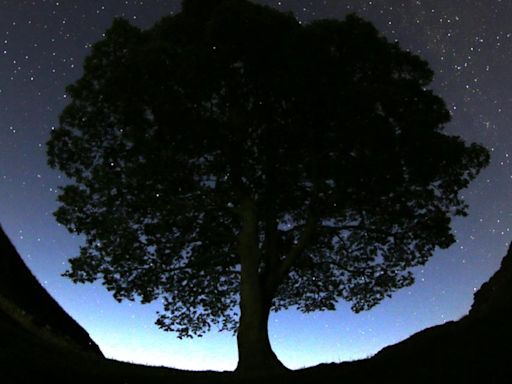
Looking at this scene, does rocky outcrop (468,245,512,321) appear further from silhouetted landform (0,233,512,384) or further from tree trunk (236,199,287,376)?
tree trunk (236,199,287,376)

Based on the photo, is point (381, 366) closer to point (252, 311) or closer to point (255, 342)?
point (255, 342)

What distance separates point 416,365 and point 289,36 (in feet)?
37.5

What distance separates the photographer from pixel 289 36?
61.2 ft

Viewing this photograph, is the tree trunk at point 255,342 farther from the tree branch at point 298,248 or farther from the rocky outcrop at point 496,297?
the rocky outcrop at point 496,297

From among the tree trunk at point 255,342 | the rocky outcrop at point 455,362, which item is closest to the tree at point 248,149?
the tree trunk at point 255,342

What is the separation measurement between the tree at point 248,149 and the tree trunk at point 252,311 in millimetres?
52

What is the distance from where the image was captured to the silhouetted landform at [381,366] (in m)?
10.6

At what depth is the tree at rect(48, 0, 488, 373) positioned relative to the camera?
61.6 feet

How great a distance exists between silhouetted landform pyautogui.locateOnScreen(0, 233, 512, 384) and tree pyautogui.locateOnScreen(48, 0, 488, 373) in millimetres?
2912

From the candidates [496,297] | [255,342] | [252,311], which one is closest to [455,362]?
[496,297]

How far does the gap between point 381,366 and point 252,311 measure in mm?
6688

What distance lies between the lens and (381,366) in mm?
13766

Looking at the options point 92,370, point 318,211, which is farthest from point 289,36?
point 92,370

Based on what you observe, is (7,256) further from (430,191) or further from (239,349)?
(430,191)
